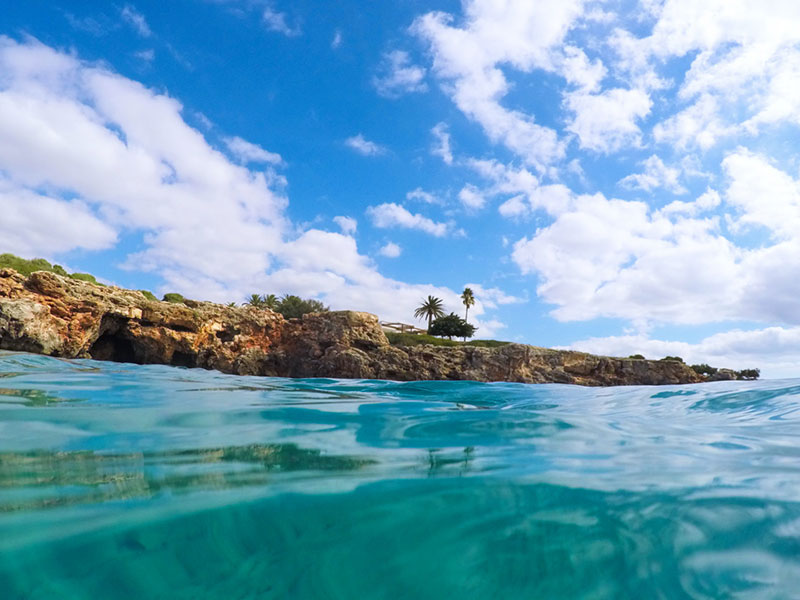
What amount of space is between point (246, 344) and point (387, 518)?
2007 centimetres

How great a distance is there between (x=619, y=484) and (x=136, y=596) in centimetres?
189

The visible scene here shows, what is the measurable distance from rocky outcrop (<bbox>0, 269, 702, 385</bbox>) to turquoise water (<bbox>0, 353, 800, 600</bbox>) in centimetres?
1583

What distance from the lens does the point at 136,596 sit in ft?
4.25

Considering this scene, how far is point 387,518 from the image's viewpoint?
171cm

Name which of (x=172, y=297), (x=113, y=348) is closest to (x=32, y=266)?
(x=172, y=297)

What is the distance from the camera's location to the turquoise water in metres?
1.41

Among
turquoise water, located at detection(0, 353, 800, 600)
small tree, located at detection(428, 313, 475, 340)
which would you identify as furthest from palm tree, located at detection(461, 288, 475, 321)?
turquoise water, located at detection(0, 353, 800, 600)

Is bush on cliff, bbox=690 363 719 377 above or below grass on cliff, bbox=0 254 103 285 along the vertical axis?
below

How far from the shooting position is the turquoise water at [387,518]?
141 cm

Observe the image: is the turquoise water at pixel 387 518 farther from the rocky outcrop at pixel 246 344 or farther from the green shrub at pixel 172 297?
the green shrub at pixel 172 297

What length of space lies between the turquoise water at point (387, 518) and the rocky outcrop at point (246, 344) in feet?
51.9

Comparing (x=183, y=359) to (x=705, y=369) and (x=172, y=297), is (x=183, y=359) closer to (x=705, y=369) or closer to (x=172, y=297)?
(x=172, y=297)

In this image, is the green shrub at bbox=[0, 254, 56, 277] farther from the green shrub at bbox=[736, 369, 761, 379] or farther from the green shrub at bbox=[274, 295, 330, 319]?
the green shrub at bbox=[736, 369, 761, 379]

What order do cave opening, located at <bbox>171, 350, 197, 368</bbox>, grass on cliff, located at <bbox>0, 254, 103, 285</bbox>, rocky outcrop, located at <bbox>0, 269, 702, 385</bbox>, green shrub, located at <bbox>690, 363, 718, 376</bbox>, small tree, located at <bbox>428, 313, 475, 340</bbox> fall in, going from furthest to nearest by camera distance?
small tree, located at <bbox>428, 313, 475, 340</bbox> < green shrub, located at <bbox>690, 363, 718, 376</bbox> < grass on cliff, located at <bbox>0, 254, 103, 285</bbox> < cave opening, located at <bbox>171, 350, 197, 368</bbox> < rocky outcrop, located at <bbox>0, 269, 702, 385</bbox>
